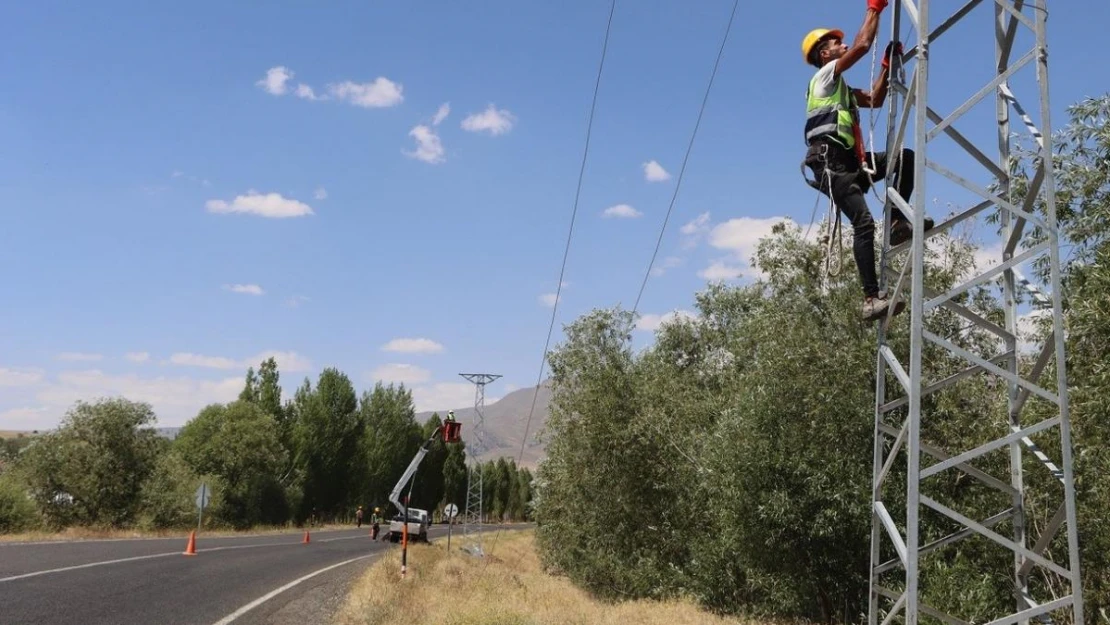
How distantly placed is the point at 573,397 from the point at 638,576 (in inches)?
232

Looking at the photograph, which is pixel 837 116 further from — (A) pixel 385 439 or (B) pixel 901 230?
(A) pixel 385 439

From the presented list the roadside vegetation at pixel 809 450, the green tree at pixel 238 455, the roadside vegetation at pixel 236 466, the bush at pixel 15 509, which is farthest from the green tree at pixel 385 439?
the roadside vegetation at pixel 809 450

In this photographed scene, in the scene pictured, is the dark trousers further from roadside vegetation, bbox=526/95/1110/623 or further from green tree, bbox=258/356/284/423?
green tree, bbox=258/356/284/423

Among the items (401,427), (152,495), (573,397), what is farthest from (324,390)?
(573,397)

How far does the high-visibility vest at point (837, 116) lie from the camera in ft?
20.8

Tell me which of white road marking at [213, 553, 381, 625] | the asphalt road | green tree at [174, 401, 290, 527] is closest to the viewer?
the asphalt road

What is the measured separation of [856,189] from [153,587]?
12.6 m

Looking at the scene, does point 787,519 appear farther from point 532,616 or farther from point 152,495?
point 152,495

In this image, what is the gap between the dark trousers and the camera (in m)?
6.27

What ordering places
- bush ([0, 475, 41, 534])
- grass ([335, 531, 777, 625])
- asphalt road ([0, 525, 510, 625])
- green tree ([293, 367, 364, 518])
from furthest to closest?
green tree ([293, 367, 364, 518]) → bush ([0, 475, 41, 534]) → grass ([335, 531, 777, 625]) → asphalt road ([0, 525, 510, 625])

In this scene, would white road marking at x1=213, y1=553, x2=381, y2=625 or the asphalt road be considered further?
white road marking at x1=213, y1=553, x2=381, y2=625

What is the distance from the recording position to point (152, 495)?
4216cm

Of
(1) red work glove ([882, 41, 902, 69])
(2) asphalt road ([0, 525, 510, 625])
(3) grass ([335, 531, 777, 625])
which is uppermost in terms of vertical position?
(1) red work glove ([882, 41, 902, 69])

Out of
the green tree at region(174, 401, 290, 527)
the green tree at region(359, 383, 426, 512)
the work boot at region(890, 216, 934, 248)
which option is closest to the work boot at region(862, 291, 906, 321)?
the work boot at region(890, 216, 934, 248)
